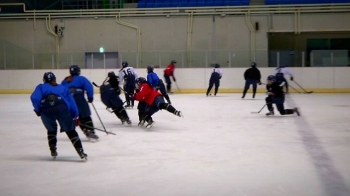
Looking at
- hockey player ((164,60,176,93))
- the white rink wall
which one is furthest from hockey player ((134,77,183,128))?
the white rink wall

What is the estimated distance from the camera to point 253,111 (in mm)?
14594

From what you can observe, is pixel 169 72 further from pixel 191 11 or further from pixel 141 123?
pixel 141 123

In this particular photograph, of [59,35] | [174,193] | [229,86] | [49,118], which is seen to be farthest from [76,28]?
[174,193]

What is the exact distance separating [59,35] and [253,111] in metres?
13.1

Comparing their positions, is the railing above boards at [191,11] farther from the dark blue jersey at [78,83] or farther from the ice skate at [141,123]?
the dark blue jersey at [78,83]

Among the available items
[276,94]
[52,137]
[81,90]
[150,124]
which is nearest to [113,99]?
[150,124]

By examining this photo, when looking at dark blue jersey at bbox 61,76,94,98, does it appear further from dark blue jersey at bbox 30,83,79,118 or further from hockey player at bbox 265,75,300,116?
hockey player at bbox 265,75,300,116

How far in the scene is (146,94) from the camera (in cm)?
1095

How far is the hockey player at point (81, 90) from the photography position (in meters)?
9.23

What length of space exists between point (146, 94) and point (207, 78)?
42.1 feet

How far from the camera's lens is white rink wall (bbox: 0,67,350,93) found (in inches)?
899

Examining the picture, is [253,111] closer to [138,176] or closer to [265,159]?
[265,159]

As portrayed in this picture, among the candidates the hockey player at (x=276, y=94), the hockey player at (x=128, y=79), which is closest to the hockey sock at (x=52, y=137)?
the hockey player at (x=276, y=94)

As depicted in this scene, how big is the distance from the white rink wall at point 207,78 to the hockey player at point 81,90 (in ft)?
46.7
